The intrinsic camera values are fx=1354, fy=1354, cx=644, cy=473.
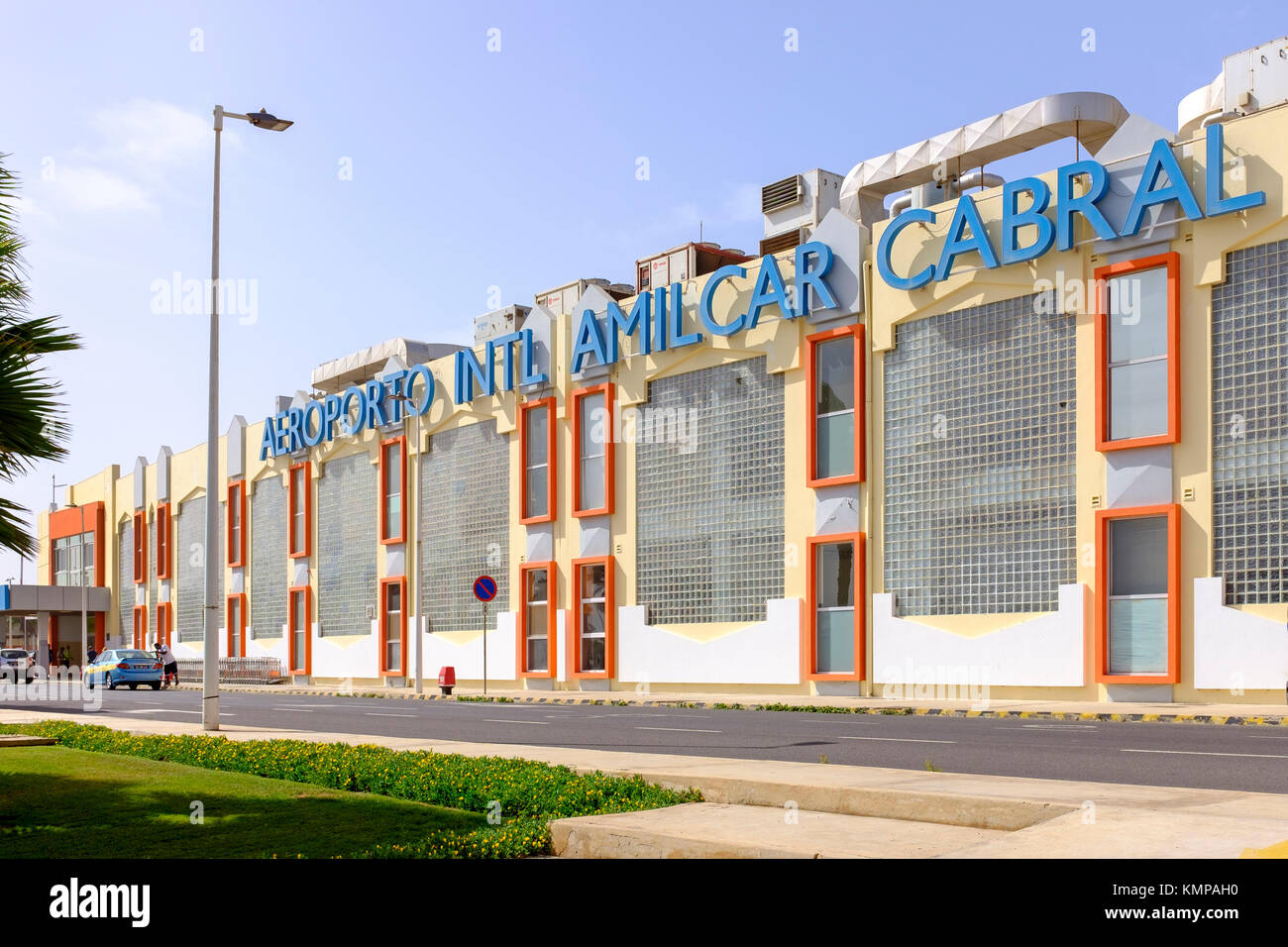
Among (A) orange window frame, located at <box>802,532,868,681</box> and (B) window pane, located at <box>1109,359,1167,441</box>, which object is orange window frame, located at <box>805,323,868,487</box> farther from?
(B) window pane, located at <box>1109,359,1167,441</box>

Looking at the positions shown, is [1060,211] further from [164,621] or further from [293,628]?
[164,621]

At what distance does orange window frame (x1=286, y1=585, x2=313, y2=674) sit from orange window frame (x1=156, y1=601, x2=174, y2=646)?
14.4 meters

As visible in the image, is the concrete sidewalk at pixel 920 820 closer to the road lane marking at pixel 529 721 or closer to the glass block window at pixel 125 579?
the road lane marking at pixel 529 721

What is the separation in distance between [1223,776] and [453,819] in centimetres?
676

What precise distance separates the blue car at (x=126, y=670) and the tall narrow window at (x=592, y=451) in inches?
747

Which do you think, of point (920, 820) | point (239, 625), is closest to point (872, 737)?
point (920, 820)

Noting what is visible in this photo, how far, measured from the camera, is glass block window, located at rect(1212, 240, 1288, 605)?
22.8 metres

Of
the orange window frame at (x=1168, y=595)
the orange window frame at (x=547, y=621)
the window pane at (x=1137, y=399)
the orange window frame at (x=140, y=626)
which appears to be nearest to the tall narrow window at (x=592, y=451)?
the orange window frame at (x=547, y=621)

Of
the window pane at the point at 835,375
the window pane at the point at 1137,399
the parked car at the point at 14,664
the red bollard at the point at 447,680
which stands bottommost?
the parked car at the point at 14,664

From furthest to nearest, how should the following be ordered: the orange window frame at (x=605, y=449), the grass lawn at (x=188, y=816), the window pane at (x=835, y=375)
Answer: the orange window frame at (x=605, y=449)
the window pane at (x=835, y=375)
the grass lawn at (x=188, y=816)

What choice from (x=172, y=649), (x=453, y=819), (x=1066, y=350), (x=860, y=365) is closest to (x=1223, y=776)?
(x=453, y=819)

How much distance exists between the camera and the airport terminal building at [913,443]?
936 inches
